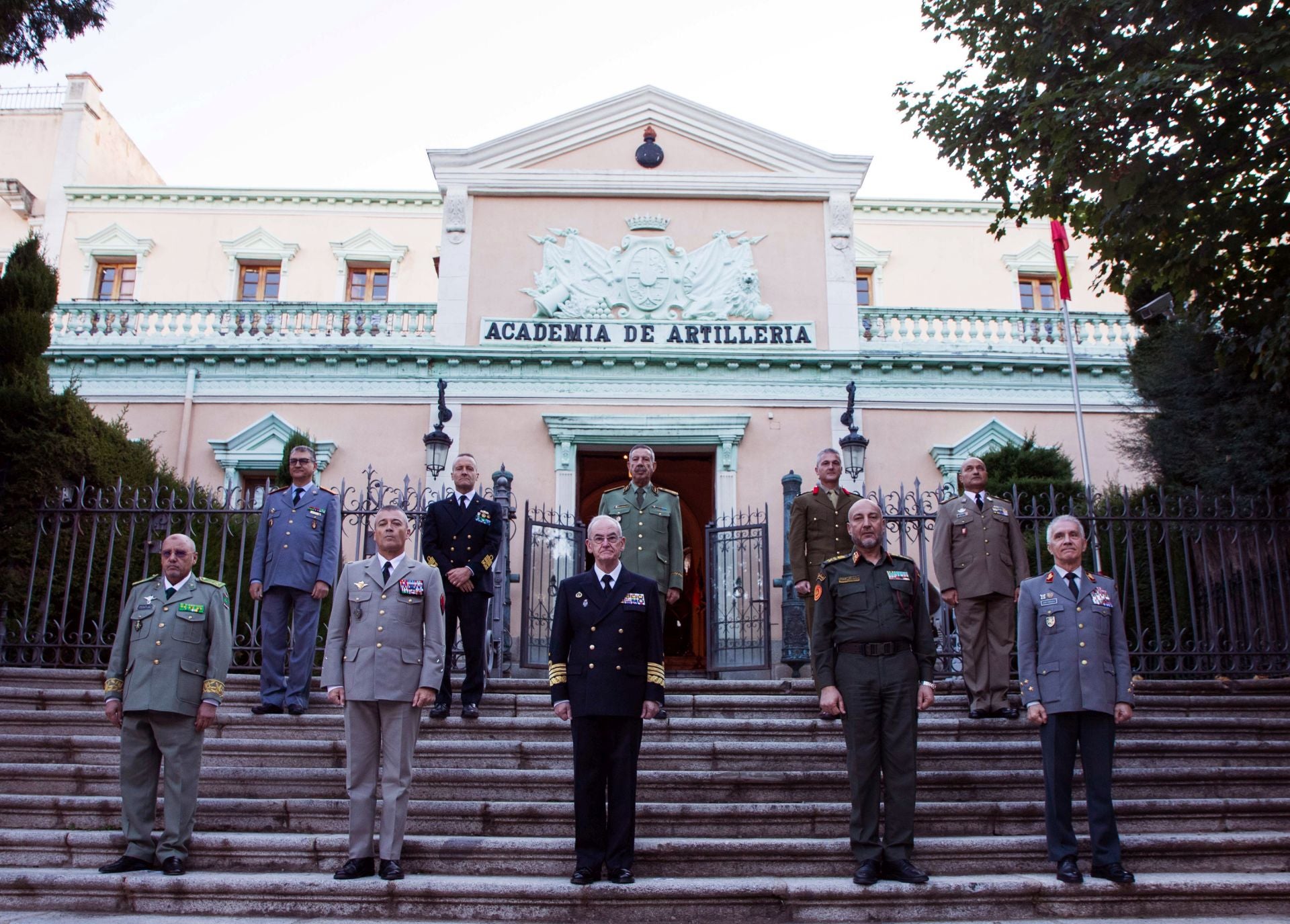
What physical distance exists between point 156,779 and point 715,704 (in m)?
3.82

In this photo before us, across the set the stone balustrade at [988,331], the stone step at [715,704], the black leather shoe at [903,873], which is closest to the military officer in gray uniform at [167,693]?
the stone step at [715,704]

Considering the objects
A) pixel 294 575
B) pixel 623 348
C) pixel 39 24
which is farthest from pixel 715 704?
pixel 623 348

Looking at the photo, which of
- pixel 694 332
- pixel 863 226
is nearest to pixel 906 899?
pixel 694 332

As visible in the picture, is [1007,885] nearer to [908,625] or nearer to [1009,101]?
[908,625]

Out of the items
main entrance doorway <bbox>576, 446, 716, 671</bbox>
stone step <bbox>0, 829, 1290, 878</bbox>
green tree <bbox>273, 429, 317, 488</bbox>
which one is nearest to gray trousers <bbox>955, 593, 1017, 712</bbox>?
stone step <bbox>0, 829, 1290, 878</bbox>

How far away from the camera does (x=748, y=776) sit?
6.43 metres

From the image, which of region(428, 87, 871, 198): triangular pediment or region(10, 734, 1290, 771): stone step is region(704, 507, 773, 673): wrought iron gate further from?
region(428, 87, 871, 198): triangular pediment

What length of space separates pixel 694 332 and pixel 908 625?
1144 centimetres

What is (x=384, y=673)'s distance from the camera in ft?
18.6

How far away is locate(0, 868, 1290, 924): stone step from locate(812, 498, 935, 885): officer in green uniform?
195 millimetres

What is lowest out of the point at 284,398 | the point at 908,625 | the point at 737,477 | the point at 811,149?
the point at 908,625

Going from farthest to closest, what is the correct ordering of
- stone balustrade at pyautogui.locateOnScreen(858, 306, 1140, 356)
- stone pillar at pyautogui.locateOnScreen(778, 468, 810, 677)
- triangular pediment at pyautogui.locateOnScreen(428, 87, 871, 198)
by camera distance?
triangular pediment at pyautogui.locateOnScreen(428, 87, 871, 198)
stone balustrade at pyautogui.locateOnScreen(858, 306, 1140, 356)
stone pillar at pyautogui.locateOnScreen(778, 468, 810, 677)

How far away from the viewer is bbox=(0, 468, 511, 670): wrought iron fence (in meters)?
8.99

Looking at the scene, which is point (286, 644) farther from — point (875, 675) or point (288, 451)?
point (288, 451)
